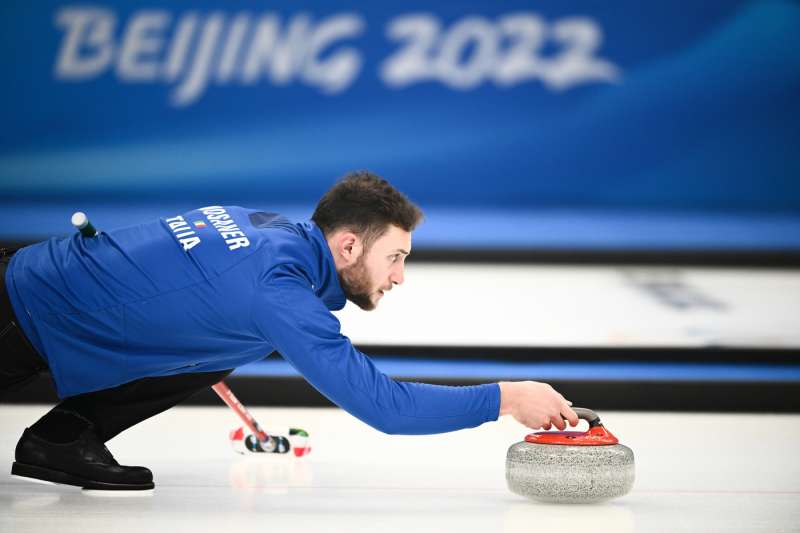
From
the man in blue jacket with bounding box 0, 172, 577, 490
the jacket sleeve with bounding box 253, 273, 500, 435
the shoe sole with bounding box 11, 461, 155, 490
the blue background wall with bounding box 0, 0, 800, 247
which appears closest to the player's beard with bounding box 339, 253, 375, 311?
the man in blue jacket with bounding box 0, 172, 577, 490

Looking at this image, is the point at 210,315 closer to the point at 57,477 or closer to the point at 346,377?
the point at 346,377

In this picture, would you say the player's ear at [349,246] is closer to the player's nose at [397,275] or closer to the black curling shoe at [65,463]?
the player's nose at [397,275]

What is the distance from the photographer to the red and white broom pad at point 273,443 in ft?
9.17

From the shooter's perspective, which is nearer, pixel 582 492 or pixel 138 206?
pixel 582 492

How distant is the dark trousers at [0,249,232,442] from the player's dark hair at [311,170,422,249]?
457mm

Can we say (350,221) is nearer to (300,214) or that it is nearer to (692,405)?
(692,405)

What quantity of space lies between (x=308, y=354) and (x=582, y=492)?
0.58m

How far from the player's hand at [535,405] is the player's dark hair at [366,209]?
0.35 metres

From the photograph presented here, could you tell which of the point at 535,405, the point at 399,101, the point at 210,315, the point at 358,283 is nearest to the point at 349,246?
the point at 358,283

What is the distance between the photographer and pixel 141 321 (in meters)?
2.17

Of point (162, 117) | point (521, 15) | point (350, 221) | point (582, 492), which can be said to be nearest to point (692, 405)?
point (582, 492)

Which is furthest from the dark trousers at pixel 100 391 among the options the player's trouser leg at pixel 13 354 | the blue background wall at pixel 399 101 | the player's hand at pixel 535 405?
the blue background wall at pixel 399 101

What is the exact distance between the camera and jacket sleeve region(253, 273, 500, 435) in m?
2.03

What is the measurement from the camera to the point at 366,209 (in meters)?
2.19
